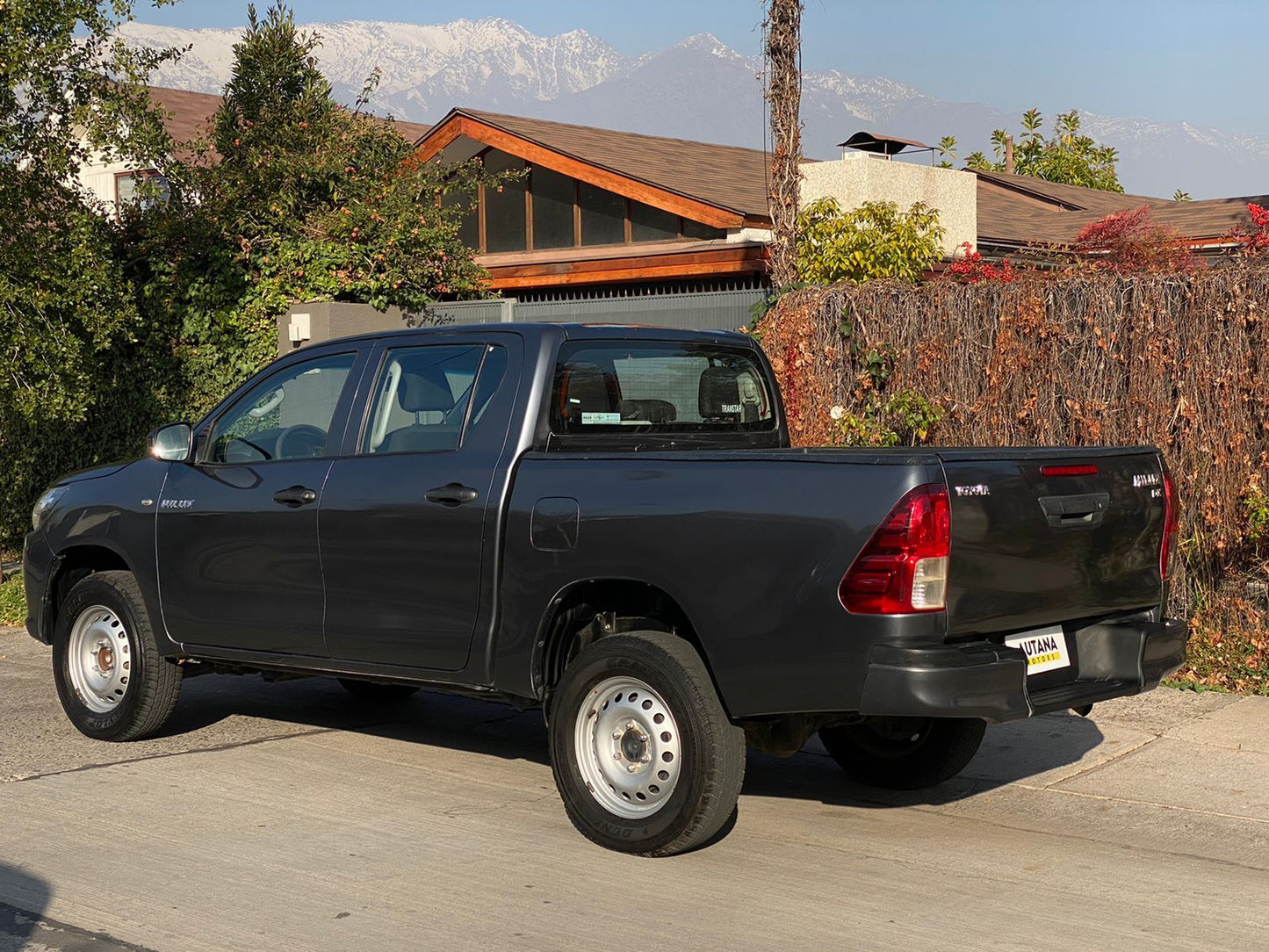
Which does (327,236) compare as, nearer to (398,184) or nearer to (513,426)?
(398,184)

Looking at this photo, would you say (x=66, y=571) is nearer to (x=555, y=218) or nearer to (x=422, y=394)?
(x=422, y=394)

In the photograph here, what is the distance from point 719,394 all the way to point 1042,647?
2.07m

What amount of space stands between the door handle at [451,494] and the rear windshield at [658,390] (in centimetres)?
44

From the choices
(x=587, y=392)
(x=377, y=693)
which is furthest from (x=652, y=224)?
(x=587, y=392)

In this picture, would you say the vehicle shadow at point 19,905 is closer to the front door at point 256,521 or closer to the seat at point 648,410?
the front door at point 256,521

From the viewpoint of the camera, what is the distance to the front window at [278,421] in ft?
24.0

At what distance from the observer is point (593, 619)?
6273 millimetres

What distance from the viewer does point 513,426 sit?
21.2 feet

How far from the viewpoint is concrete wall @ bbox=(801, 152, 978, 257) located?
1717cm

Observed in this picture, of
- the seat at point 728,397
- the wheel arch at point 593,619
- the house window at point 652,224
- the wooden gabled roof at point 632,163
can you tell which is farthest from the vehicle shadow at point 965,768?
the house window at point 652,224

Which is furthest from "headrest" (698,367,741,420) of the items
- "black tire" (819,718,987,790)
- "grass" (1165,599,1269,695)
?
"grass" (1165,599,1269,695)

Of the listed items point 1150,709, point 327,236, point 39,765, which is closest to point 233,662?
point 39,765

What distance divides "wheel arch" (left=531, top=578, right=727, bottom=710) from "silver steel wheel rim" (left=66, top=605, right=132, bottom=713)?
266 centimetres

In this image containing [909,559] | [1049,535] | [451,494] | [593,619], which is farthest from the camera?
[451,494]
